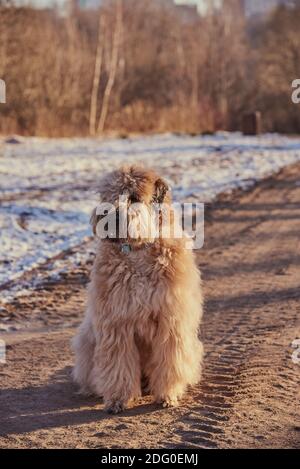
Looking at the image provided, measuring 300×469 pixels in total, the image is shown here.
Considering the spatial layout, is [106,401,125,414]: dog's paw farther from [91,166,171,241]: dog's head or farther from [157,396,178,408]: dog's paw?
[91,166,171,241]: dog's head

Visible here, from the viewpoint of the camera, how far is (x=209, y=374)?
6.04 metres

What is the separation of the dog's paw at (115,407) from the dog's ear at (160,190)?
1.41 meters

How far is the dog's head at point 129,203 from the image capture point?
492cm

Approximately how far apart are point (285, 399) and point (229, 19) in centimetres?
4055

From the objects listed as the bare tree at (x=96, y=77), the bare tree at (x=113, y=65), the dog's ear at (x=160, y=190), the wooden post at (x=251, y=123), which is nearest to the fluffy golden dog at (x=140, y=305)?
the dog's ear at (x=160, y=190)

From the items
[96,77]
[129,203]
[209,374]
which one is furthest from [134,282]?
[96,77]

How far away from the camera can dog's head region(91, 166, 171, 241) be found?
4.92 meters

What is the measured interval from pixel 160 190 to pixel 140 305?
781 mm

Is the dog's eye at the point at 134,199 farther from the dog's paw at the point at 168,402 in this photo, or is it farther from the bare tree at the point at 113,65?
the bare tree at the point at 113,65

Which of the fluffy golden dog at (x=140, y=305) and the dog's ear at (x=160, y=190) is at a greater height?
the dog's ear at (x=160, y=190)

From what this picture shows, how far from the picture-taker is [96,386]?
5.46 meters
